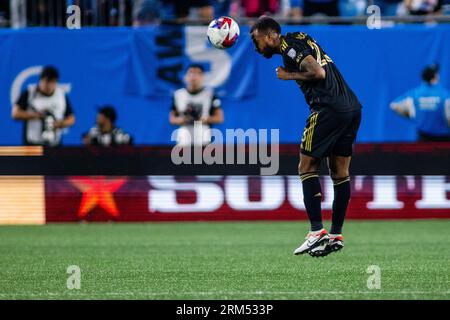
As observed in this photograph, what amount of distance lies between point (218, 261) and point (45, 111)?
24.5ft

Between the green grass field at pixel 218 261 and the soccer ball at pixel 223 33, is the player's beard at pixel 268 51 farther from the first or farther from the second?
the green grass field at pixel 218 261

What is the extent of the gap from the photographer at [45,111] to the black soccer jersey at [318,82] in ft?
26.0

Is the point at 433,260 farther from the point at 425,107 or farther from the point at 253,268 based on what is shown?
the point at 425,107

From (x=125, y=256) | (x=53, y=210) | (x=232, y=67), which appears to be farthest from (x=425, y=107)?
(x=125, y=256)

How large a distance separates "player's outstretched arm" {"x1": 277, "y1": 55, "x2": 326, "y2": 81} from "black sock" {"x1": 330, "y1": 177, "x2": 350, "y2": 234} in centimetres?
122

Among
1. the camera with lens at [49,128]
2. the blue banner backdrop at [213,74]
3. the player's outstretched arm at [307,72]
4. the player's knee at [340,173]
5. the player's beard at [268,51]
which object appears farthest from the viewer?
the blue banner backdrop at [213,74]

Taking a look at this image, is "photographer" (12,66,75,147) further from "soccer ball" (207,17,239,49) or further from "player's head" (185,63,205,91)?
"soccer ball" (207,17,239,49)

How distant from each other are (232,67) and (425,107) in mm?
3508

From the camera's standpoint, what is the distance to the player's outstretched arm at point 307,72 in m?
9.57

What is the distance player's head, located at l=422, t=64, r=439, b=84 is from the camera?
1716 centimetres

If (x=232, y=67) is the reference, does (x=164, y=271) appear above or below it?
below

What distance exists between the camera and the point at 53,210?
15.8 meters

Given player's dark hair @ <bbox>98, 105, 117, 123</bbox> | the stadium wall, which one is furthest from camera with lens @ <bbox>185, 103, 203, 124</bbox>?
the stadium wall

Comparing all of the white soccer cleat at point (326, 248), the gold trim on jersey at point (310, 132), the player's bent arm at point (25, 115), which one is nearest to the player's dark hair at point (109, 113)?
the player's bent arm at point (25, 115)
